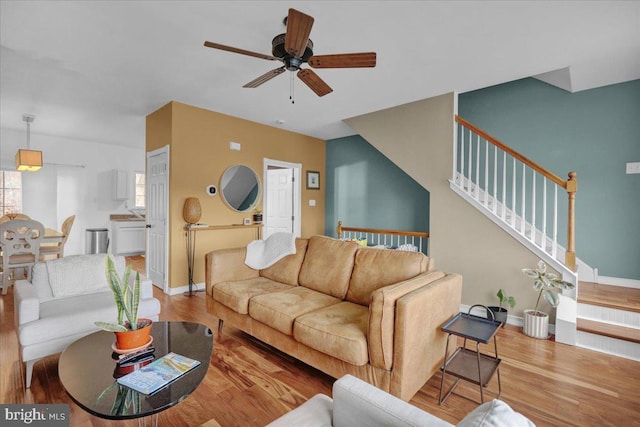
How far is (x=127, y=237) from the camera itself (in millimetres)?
6648

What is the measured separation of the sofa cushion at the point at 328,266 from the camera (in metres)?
2.53

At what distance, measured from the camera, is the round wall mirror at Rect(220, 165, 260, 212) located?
4.59 m

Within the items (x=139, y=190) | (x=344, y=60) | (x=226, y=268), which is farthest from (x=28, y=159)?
(x=344, y=60)

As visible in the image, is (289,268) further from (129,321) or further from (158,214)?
(158,214)

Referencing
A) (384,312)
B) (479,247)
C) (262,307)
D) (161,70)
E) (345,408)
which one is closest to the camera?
(345,408)

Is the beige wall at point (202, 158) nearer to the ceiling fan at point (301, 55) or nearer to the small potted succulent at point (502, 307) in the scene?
the ceiling fan at point (301, 55)

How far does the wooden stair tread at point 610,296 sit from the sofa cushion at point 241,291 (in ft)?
9.55

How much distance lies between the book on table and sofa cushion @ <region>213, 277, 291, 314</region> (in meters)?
0.95

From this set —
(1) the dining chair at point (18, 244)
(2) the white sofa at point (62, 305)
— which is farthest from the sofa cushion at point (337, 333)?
(1) the dining chair at point (18, 244)

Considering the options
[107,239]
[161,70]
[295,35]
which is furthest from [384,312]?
[107,239]

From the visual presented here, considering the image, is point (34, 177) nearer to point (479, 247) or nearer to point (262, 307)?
point (262, 307)

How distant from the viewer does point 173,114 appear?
3.94 m

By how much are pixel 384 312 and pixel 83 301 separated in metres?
2.34

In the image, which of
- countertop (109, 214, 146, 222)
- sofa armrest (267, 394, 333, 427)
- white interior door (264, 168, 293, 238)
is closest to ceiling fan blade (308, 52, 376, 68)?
sofa armrest (267, 394, 333, 427)
